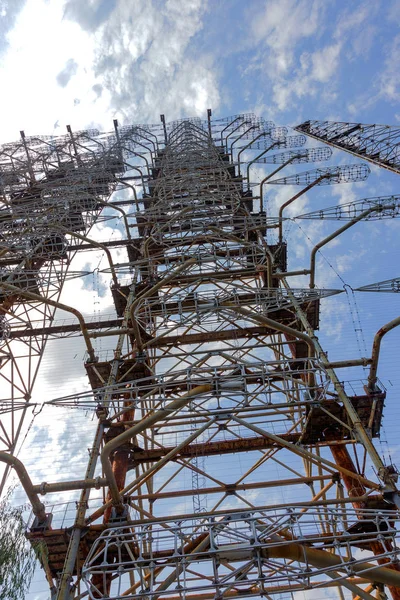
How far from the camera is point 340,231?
56.1 feet

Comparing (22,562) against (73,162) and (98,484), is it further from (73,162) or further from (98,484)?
(73,162)

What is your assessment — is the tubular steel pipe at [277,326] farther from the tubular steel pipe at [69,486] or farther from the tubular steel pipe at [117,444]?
the tubular steel pipe at [69,486]

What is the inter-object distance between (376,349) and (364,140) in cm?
2641

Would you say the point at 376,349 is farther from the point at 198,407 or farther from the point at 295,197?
the point at 295,197

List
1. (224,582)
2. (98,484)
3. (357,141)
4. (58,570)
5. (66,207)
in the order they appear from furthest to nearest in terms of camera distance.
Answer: (357,141) → (66,207) → (58,570) → (98,484) → (224,582)

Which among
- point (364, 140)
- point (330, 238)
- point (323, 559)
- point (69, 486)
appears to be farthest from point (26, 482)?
point (364, 140)

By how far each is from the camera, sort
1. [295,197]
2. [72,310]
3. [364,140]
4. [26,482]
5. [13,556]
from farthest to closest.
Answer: [364,140], [295,197], [72,310], [26,482], [13,556]

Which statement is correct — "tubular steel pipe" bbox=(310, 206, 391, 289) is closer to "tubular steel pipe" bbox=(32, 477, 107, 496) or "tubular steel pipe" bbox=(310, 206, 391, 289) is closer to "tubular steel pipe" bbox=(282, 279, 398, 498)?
"tubular steel pipe" bbox=(282, 279, 398, 498)

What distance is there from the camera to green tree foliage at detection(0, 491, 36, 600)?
6949mm

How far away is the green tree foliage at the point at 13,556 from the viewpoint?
22.8 ft

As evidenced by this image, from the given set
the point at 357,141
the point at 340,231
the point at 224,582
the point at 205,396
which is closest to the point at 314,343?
the point at 205,396

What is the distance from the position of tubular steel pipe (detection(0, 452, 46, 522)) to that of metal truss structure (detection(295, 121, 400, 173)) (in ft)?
83.7

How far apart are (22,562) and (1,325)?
12.2 meters

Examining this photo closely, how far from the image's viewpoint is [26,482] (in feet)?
30.1
